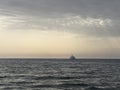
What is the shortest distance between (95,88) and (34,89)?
36.3ft

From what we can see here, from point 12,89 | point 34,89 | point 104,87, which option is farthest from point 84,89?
point 12,89

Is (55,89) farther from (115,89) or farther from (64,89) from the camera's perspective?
(115,89)

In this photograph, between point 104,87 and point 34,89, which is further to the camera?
point 104,87

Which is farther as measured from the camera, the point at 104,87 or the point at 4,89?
the point at 104,87

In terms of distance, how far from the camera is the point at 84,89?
51.6m

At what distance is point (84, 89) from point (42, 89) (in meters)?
7.49

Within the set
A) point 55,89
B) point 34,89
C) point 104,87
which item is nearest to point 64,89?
point 55,89

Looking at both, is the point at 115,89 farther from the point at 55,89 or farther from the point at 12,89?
the point at 12,89

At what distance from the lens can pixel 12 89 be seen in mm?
49281

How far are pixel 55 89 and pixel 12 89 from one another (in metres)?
7.30

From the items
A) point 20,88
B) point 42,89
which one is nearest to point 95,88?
point 42,89

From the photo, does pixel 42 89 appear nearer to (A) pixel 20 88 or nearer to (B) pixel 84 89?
(A) pixel 20 88

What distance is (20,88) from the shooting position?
2003 inches

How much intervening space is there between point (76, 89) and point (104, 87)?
247 inches
